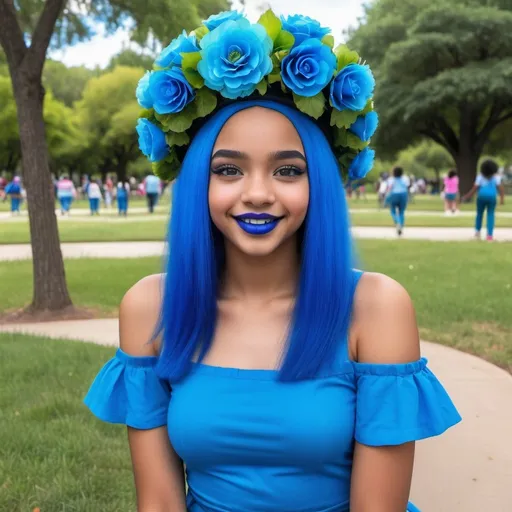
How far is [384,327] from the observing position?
5.31ft

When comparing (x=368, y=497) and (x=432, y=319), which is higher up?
(x=368, y=497)

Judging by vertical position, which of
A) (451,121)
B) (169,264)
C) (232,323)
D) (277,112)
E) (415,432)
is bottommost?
(415,432)

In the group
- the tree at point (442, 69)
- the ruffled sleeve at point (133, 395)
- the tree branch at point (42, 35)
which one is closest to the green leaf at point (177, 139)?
the ruffled sleeve at point (133, 395)

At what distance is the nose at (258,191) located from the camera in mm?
1636

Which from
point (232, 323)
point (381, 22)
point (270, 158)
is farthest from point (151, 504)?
point (381, 22)

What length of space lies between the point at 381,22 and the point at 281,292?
33.8 meters

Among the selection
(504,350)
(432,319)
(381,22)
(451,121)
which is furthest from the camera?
(451,121)

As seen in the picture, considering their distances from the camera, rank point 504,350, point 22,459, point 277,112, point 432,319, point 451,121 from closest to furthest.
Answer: point 277,112 → point 22,459 → point 504,350 → point 432,319 → point 451,121

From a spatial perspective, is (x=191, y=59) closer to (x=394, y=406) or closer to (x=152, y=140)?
(x=152, y=140)

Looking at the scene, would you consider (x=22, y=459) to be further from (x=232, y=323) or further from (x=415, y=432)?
(x=415, y=432)

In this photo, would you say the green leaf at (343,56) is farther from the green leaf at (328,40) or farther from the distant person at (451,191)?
the distant person at (451,191)

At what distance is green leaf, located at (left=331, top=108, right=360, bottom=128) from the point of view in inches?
67.5

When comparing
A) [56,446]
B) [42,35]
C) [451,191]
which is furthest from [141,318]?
[451,191]

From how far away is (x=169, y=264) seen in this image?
1822 mm
